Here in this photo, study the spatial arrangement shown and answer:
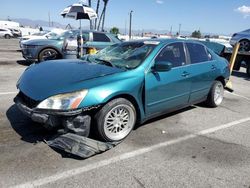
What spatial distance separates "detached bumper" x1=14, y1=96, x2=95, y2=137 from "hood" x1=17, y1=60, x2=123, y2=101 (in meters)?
0.21

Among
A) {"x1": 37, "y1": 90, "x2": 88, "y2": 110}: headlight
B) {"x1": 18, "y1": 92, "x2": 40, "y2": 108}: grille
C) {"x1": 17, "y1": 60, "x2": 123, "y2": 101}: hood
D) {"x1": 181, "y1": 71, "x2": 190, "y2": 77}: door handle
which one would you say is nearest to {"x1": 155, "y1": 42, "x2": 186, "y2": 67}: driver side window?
{"x1": 181, "y1": 71, "x2": 190, "y2": 77}: door handle

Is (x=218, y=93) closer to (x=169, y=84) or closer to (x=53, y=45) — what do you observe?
(x=169, y=84)

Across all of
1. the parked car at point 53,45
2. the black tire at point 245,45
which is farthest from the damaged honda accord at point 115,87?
the black tire at point 245,45

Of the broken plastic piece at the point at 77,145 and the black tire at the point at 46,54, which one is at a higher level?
the black tire at the point at 46,54

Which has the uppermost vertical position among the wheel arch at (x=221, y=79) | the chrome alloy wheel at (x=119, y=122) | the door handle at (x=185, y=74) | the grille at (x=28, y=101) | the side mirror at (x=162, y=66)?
the side mirror at (x=162, y=66)

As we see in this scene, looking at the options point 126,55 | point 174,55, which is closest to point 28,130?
point 126,55

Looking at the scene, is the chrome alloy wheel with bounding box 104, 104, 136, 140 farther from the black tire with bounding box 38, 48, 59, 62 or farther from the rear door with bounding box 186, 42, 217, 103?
the black tire with bounding box 38, 48, 59, 62

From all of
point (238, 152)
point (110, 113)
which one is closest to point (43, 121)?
point (110, 113)

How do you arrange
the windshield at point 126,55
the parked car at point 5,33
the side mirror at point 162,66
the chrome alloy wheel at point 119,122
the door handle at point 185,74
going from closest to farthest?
1. the chrome alloy wheel at point 119,122
2. the side mirror at point 162,66
3. the windshield at point 126,55
4. the door handle at point 185,74
5. the parked car at point 5,33

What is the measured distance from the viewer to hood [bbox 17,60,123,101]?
11.5ft

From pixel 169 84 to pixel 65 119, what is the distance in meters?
1.91

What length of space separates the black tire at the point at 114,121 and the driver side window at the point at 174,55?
101cm

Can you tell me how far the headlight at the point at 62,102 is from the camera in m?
3.37

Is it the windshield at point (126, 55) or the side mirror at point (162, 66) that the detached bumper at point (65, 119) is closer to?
the windshield at point (126, 55)
